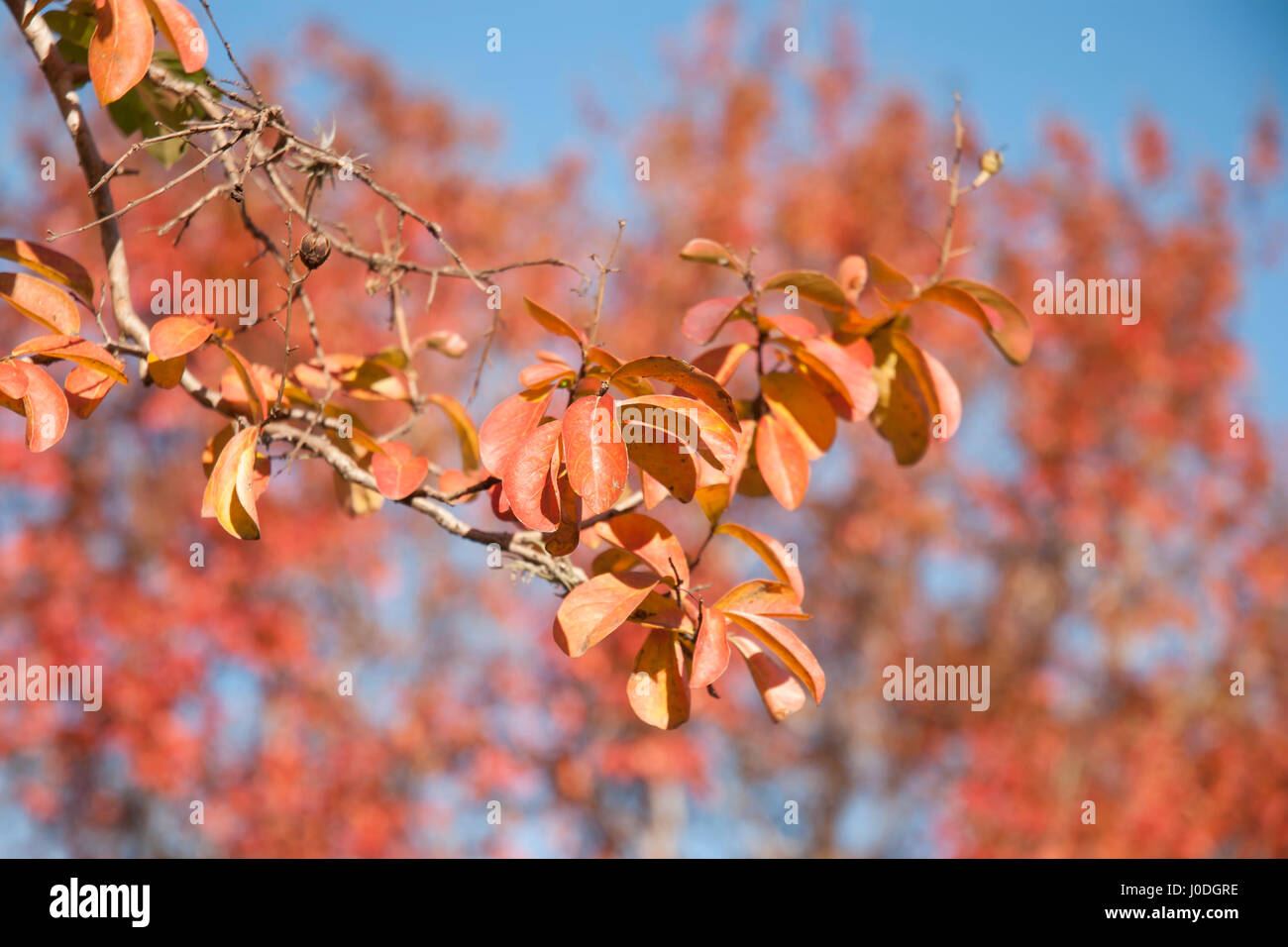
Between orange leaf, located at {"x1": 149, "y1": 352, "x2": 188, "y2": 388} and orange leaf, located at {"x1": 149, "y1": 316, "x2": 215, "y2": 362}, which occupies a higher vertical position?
orange leaf, located at {"x1": 149, "y1": 316, "x2": 215, "y2": 362}

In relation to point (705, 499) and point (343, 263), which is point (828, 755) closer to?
point (343, 263)

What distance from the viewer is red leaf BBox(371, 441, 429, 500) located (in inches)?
39.5

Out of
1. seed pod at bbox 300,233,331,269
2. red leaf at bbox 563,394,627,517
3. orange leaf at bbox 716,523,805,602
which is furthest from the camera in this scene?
orange leaf at bbox 716,523,805,602

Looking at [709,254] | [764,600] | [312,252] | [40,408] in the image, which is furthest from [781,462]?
[40,408]

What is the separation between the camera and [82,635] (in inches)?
203

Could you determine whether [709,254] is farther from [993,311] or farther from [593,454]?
[593,454]

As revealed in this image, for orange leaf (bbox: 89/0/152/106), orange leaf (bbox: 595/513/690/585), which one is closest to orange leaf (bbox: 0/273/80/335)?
orange leaf (bbox: 89/0/152/106)

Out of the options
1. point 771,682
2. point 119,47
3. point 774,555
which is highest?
point 119,47

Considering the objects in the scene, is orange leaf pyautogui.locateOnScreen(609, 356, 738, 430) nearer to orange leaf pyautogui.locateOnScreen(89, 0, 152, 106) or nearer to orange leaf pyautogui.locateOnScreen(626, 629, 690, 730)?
orange leaf pyautogui.locateOnScreen(626, 629, 690, 730)

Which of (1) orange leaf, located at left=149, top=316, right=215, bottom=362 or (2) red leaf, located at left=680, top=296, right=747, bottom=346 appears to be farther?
(2) red leaf, located at left=680, top=296, right=747, bottom=346

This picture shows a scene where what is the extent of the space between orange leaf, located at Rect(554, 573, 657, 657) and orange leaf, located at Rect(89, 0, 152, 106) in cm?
70

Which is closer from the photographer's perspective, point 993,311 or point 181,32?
point 181,32

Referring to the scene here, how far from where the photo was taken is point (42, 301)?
1.00 m

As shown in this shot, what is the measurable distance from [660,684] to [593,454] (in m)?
0.29
